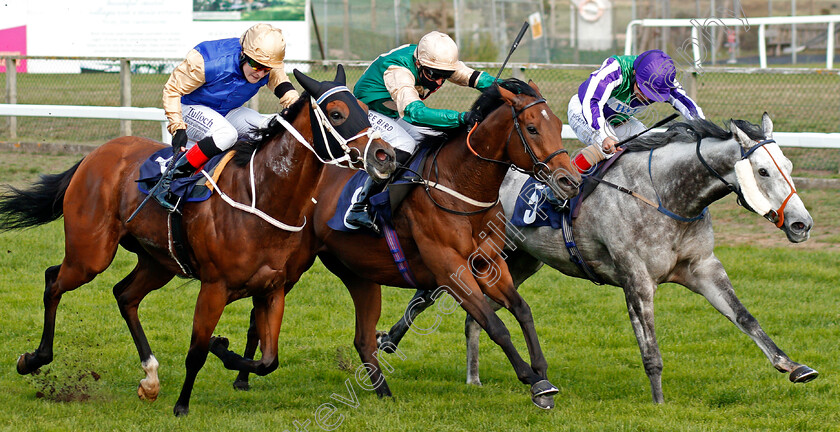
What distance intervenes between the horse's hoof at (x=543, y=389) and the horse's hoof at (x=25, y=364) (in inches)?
116

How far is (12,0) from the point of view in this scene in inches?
667

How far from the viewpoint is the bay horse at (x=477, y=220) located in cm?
469

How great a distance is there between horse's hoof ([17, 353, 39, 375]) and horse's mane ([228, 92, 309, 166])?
A: 1.79 metres

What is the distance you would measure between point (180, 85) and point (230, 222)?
964mm

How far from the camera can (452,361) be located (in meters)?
6.36

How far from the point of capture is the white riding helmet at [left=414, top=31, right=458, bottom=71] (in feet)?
17.2

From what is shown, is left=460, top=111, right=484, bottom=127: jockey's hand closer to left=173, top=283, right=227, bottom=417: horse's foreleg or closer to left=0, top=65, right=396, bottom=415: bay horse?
left=0, top=65, right=396, bottom=415: bay horse

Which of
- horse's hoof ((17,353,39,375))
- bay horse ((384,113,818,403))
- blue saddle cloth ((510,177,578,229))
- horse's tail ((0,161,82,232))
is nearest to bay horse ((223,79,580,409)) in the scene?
blue saddle cloth ((510,177,578,229))

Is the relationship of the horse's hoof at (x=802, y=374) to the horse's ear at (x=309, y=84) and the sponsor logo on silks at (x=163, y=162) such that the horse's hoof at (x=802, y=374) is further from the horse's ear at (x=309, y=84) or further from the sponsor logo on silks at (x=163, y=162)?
the sponsor logo on silks at (x=163, y=162)

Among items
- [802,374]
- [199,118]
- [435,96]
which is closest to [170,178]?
[199,118]

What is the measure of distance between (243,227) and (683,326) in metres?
3.66

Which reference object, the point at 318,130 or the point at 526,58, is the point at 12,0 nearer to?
the point at 526,58

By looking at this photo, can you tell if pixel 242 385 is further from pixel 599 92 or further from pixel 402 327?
pixel 599 92

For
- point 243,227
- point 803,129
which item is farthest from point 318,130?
point 803,129
